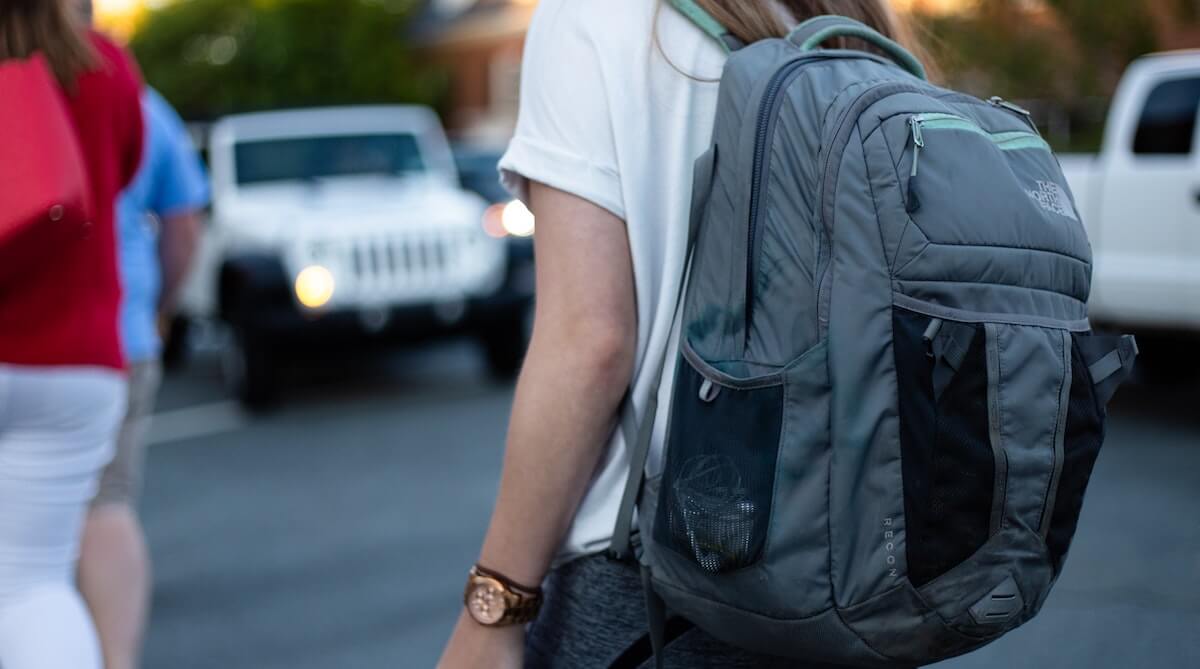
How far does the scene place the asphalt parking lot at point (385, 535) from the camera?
4316mm

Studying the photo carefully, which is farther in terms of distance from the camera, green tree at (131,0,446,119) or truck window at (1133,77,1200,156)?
green tree at (131,0,446,119)

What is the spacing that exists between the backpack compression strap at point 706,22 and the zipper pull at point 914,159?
9.4 inches

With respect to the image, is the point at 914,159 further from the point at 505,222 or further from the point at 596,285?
the point at 505,222

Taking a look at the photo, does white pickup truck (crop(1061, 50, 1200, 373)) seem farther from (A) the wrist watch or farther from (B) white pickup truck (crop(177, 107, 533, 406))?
(A) the wrist watch

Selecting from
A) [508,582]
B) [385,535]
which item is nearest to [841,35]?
[508,582]

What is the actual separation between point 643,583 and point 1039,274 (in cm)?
50

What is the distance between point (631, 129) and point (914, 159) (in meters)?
0.30

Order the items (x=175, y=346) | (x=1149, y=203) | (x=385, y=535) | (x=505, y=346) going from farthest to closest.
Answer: (x=175, y=346)
(x=505, y=346)
(x=1149, y=203)
(x=385, y=535)

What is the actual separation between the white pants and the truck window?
7062mm

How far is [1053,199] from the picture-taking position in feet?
4.46

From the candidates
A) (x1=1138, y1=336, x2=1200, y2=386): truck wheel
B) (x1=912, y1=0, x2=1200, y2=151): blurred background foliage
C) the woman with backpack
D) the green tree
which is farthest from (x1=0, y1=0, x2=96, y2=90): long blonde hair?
the green tree

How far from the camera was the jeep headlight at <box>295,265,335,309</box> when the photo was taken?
8.39 meters

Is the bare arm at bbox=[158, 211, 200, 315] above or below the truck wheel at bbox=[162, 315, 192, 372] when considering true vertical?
above

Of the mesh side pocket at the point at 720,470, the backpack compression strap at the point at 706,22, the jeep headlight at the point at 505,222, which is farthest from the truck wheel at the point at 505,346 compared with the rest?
the mesh side pocket at the point at 720,470
